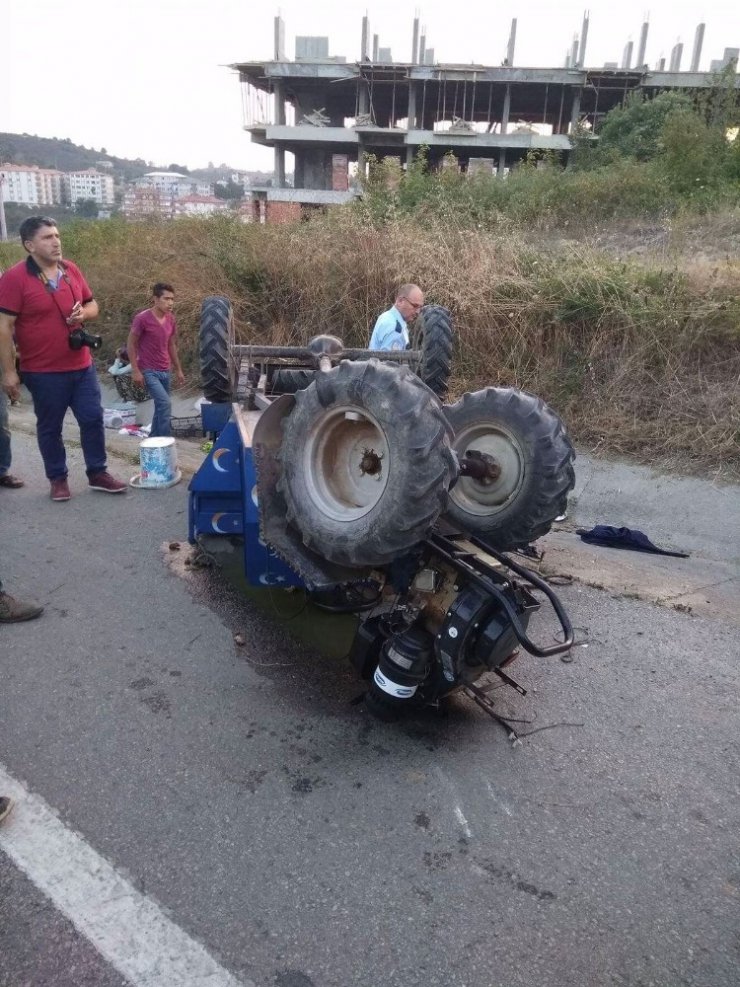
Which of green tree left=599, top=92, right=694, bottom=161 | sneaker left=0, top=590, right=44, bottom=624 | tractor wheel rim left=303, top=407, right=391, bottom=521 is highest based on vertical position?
green tree left=599, top=92, right=694, bottom=161

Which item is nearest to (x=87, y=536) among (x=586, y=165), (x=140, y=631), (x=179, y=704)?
(x=140, y=631)

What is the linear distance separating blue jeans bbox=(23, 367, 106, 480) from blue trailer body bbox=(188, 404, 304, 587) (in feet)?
6.05

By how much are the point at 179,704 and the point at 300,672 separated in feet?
2.06

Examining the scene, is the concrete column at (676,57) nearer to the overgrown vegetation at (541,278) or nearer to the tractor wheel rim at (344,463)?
the overgrown vegetation at (541,278)

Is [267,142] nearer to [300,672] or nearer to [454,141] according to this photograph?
[454,141]

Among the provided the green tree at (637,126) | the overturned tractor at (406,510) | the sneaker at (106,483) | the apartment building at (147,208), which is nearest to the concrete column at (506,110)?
the green tree at (637,126)

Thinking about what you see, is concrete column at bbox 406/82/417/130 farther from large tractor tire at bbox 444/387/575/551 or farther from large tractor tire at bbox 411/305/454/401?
large tractor tire at bbox 444/387/575/551

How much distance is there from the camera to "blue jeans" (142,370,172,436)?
7740 mm

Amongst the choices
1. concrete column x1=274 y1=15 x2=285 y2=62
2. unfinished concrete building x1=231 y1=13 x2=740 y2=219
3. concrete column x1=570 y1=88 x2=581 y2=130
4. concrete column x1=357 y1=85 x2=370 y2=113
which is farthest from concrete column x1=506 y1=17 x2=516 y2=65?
concrete column x1=274 y1=15 x2=285 y2=62

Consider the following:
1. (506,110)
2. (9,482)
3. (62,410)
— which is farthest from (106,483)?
(506,110)

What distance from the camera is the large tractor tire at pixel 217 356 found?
610 cm

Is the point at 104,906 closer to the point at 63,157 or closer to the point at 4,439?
the point at 4,439

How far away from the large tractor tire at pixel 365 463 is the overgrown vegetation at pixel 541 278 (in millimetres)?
4533

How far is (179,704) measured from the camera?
3.35 m
